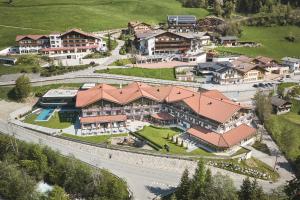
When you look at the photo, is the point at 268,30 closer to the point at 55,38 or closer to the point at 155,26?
the point at 155,26

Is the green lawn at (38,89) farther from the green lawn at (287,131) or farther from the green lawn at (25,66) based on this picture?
the green lawn at (287,131)

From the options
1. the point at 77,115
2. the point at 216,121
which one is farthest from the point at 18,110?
the point at 216,121

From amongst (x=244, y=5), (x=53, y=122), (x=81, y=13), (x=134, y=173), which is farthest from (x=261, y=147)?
(x=244, y=5)

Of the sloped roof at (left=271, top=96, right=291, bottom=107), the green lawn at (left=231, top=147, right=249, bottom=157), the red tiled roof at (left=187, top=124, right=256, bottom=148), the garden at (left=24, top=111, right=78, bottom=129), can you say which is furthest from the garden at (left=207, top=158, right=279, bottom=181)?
the garden at (left=24, top=111, right=78, bottom=129)

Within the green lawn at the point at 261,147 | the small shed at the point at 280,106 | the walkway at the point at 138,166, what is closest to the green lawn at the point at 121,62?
the walkway at the point at 138,166

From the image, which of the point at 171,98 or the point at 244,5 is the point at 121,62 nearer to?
the point at 171,98

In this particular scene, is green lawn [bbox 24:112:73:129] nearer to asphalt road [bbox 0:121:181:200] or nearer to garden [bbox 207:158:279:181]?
asphalt road [bbox 0:121:181:200]
